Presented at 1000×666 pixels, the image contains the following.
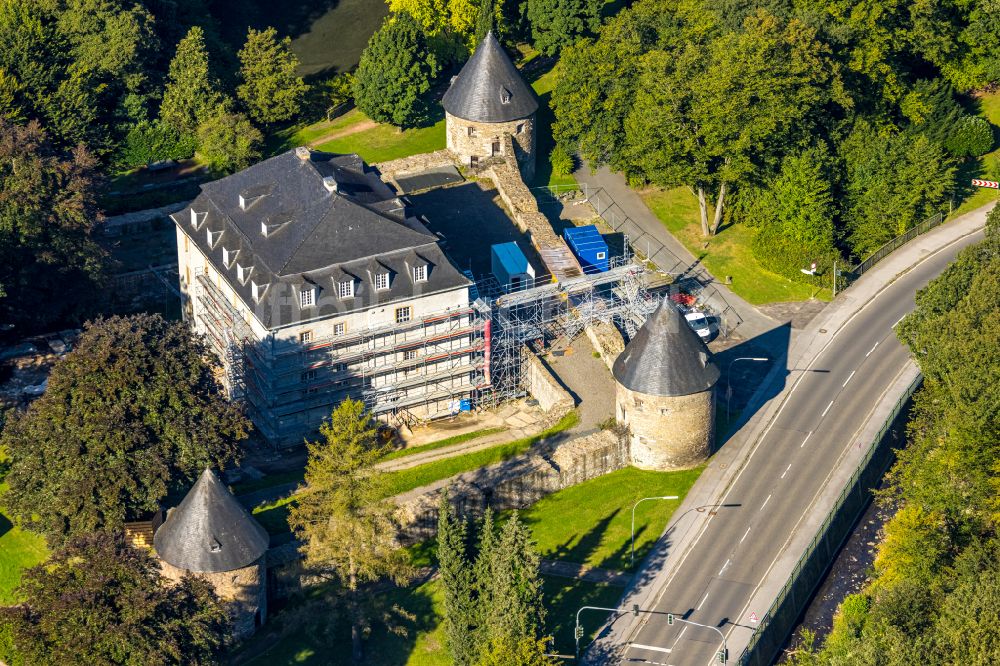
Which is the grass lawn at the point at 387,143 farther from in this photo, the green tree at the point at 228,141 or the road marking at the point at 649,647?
the road marking at the point at 649,647

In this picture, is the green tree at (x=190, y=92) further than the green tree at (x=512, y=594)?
Yes

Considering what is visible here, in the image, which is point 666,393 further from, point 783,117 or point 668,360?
Answer: point 783,117

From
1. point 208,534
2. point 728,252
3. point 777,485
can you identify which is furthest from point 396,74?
point 208,534

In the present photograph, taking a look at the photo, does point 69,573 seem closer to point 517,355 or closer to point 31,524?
point 31,524

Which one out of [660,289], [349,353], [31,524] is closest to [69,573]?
[31,524]

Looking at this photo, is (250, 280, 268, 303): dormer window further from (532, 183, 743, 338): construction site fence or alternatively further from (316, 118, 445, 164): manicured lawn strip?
(532, 183, 743, 338): construction site fence

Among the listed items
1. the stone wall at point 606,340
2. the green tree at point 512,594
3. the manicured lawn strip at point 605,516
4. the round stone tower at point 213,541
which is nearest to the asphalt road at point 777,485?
the manicured lawn strip at point 605,516

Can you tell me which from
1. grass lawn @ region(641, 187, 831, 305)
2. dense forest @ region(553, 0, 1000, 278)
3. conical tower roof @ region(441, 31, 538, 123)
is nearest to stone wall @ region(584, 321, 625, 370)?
grass lawn @ region(641, 187, 831, 305)
